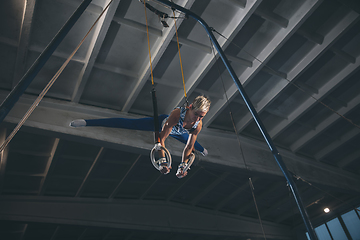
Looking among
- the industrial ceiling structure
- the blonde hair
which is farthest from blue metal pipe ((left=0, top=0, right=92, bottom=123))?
the blonde hair

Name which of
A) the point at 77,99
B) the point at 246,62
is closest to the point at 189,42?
the point at 246,62

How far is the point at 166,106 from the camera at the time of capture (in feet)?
22.5

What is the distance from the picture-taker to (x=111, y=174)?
328 inches

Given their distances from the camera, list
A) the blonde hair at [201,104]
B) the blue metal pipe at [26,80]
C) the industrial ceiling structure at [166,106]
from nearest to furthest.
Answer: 1. the blue metal pipe at [26,80]
2. the blonde hair at [201,104]
3. the industrial ceiling structure at [166,106]

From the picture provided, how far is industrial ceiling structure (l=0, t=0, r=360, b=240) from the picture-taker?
5.08 meters

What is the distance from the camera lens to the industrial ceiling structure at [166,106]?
508cm

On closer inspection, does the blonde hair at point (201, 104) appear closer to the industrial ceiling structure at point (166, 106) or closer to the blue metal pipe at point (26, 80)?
the industrial ceiling structure at point (166, 106)

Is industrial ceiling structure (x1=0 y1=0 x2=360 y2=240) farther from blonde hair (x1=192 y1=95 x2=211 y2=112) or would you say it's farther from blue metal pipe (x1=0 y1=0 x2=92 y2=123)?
blue metal pipe (x1=0 y1=0 x2=92 y2=123)

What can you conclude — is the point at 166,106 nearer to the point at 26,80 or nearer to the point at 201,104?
the point at 201,104

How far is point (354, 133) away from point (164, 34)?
6.58 meters

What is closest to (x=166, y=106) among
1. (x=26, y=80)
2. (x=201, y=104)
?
(x=201, y=104)

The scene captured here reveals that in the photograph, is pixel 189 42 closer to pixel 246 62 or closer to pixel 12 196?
pixel 246 62

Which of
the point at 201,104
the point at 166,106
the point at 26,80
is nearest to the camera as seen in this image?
the point at 26,80

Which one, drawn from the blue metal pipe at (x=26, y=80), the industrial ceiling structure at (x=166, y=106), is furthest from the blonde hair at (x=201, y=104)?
the blue metal pipe at (x=26, y=80)
